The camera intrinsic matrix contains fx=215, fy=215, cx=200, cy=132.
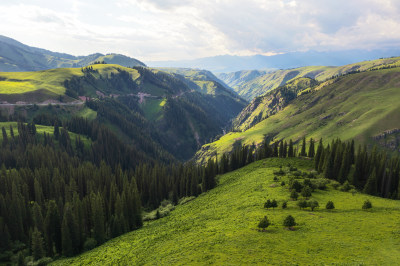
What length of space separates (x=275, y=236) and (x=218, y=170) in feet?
338

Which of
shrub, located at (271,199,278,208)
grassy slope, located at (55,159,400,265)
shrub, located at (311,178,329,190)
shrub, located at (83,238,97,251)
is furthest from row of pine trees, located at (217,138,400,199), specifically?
shrub, located at (83,238,97,251)

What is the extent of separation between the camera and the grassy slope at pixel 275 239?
36.6 meters

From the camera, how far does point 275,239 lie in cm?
4228

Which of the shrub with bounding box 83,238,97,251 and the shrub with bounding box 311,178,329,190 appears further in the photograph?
the shrub with bounding box 83,238,97,251

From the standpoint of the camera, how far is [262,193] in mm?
76000

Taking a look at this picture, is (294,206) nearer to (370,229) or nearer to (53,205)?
(370,229)

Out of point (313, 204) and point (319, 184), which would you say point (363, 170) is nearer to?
point (319, 184)

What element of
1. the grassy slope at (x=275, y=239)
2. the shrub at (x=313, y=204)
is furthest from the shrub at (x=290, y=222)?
the shrub at (x=313, y=204)

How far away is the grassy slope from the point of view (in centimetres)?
3662

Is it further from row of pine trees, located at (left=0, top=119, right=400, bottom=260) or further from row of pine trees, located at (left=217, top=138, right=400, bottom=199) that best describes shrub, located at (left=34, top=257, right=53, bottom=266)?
row of pine trees, located at (left=217, top=138, right=400, bottom=199)

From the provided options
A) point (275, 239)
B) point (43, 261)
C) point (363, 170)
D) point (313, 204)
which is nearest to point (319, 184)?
point (313, 204)

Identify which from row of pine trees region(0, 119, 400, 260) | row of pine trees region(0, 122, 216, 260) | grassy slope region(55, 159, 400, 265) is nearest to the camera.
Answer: grassy slope region(55, 159, 400, 265)

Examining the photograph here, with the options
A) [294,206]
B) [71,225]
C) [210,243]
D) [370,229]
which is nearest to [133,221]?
[71,225]

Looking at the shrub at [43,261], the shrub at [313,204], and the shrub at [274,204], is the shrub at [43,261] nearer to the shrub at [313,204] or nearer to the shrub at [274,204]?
the shrub at [274,204]
